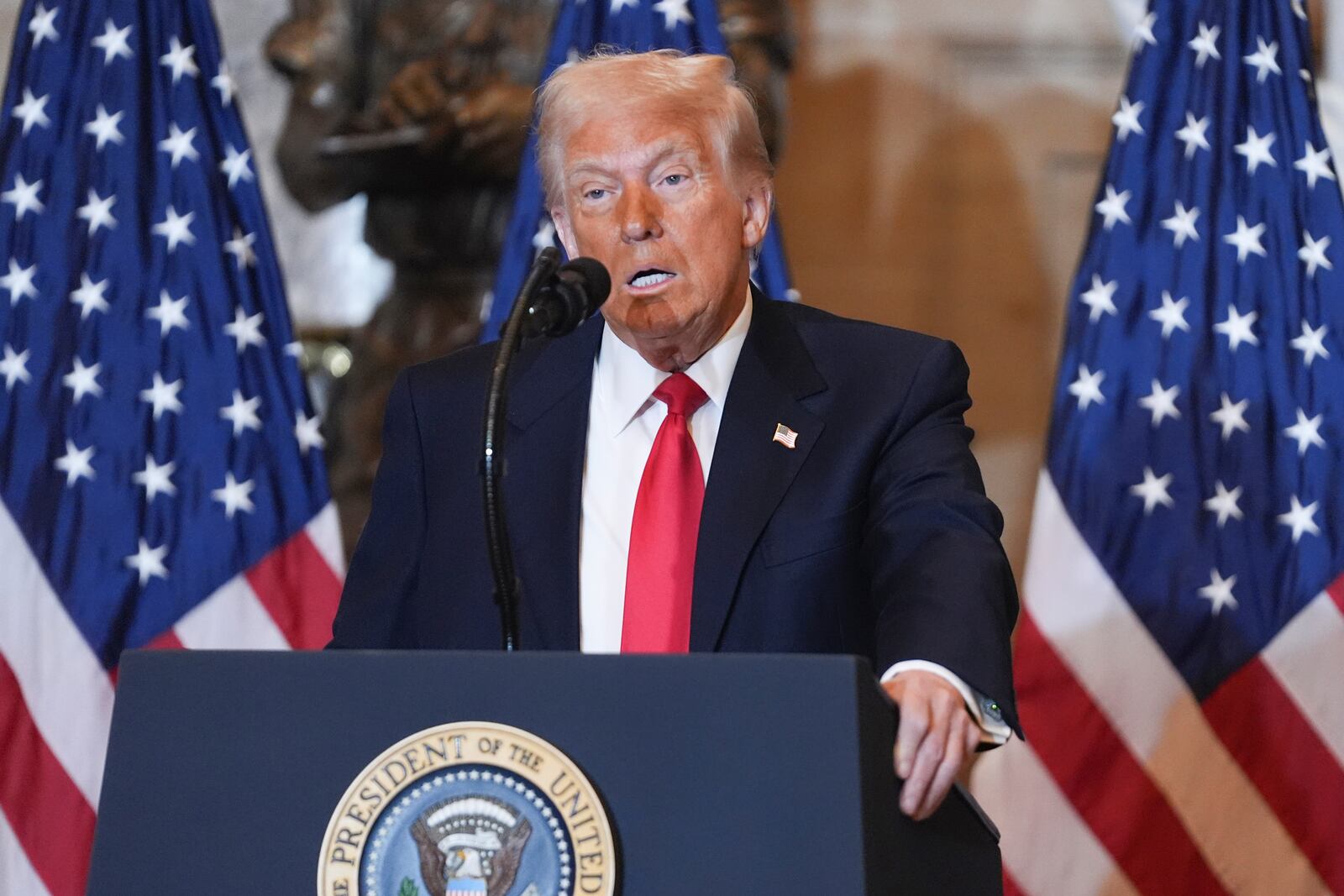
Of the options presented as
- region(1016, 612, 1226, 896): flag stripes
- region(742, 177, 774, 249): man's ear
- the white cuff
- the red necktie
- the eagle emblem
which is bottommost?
region(1016, 612, 1226, 896): flag stripes

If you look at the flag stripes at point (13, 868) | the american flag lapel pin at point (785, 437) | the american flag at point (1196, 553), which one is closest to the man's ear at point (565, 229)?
the american flag lapel pin at point (785, 437)

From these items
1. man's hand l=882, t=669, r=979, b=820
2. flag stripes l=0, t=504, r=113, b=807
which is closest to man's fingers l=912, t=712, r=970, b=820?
man's hand l=882, t=669, r=979, b=820

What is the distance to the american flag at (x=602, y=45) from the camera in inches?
135

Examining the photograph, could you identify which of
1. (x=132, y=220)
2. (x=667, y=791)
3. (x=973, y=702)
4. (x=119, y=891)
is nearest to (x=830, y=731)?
(x=667, y=791)

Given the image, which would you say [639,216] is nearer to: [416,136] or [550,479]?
[550,479]

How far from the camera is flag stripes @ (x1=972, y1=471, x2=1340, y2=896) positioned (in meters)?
3.24

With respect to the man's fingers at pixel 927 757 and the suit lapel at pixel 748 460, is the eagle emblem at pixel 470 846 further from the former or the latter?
the suit lapel at pixel 748 460

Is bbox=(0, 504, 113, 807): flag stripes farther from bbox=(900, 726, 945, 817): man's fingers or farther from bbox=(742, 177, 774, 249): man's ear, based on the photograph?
bbox=(900, 726, 945, 817): man's fingers

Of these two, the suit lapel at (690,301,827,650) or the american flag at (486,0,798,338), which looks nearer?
the suit lapel at (690,301,827,650)

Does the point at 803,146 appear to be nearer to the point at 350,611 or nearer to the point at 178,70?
the point at 178,70

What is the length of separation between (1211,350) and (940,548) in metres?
1.91

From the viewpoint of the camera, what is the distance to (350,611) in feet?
6.52

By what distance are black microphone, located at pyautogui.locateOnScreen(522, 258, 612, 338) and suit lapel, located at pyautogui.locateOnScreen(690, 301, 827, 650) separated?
13.9 inches

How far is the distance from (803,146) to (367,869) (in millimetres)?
3317
